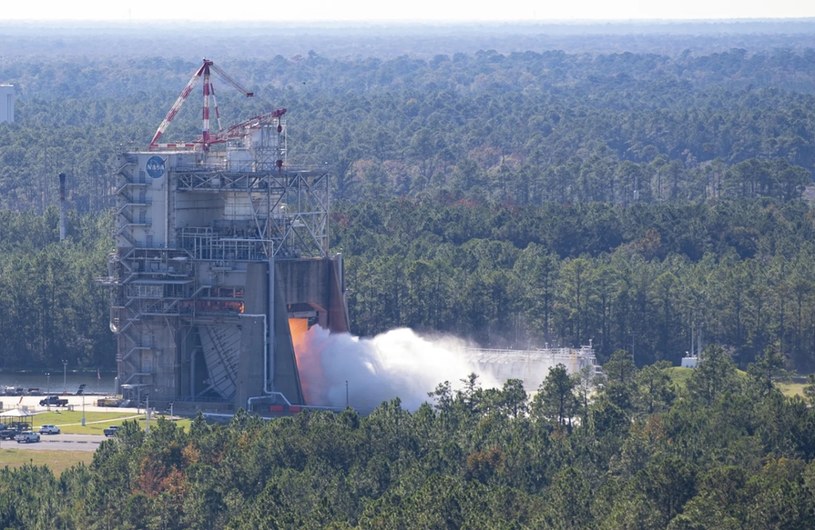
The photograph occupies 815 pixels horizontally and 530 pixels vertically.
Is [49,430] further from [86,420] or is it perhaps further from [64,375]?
[64,375]

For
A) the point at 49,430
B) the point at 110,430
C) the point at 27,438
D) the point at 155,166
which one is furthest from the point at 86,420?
the point at 155,166

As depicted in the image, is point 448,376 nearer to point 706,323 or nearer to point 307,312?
point 307,312

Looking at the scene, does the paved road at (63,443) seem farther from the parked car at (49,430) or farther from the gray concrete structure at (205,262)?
the gray concrete structure at (205,262)

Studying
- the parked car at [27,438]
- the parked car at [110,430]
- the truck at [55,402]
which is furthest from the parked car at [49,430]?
the truck at [55,402]

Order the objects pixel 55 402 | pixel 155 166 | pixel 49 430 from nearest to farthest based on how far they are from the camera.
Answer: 1. pixel 49 430
2. pixel 155 166
3. pixel 55 402

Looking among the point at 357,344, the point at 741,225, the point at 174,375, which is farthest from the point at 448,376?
the point at 741,225

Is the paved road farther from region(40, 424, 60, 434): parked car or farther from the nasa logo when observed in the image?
the nasa logo

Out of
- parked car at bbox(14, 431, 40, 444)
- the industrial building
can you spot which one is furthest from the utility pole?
parked car at bbox(14, 431, 40, 444)
